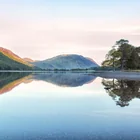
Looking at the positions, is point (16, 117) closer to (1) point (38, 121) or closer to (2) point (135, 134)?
(1) point (38, 121)

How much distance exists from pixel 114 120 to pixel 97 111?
3.70 metres

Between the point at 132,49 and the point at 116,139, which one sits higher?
the point at 132,49

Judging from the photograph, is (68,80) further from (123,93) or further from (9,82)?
(123,93)

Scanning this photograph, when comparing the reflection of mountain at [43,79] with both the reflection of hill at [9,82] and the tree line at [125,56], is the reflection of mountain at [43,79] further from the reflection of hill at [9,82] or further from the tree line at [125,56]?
the tree line at [125,56]

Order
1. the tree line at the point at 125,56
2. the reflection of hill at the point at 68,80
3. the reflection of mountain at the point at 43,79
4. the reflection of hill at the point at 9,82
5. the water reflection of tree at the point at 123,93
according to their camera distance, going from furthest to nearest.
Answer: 1. the tree line at the point at 125,56
2. the reflection of hill at the point at 68,80
3. the reflection of mountain at the point at 43,79
4. the reflection of hill at the point at 9,82
5. the water reflection of tree at the point at 123,93

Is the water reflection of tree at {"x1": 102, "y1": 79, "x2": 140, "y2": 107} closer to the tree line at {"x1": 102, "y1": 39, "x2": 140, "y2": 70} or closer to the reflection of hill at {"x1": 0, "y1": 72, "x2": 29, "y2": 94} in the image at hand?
the reflection of hill at {"x1": 0, "y1": 72, "x2": 29, "y2": 94}

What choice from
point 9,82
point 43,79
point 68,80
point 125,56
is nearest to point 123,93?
point 9,82

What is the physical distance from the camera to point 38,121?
14977 mm

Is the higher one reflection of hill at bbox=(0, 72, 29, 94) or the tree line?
the tree line

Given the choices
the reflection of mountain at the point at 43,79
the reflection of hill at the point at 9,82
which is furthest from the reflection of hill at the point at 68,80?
the reflection of hill at the point at 9,82

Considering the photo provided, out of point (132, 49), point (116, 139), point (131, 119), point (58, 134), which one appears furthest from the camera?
point (132, 49)

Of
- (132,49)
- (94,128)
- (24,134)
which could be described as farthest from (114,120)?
(132,49)

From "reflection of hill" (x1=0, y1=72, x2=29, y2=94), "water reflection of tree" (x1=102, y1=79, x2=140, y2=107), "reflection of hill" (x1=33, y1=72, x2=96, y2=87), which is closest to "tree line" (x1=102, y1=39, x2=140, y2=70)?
"reflection of hill" (x1=33, y1=72, x2=96, y2=87)

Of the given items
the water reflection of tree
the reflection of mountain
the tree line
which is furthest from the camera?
the tree line
